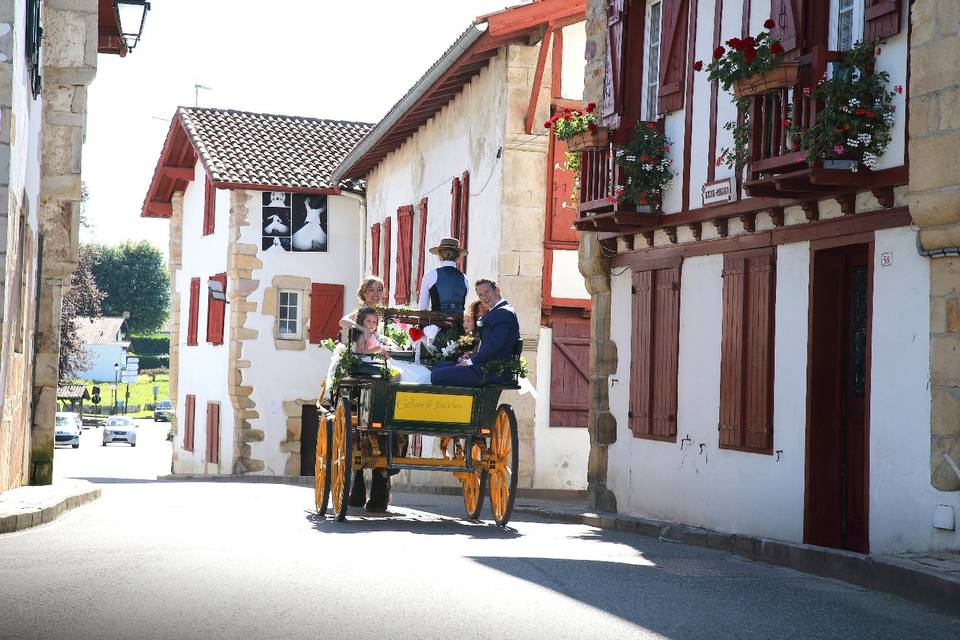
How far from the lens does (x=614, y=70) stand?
15594 millimetres

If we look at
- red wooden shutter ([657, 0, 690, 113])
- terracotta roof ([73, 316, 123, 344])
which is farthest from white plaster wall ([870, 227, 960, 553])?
terracotta roof ([73, 316, 123, 344])

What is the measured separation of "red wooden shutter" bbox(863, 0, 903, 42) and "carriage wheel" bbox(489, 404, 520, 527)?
382cm

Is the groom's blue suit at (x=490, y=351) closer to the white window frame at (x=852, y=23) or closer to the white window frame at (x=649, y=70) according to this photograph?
the white window frame at (x=852, y=23)

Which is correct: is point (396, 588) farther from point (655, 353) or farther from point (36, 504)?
point (655, 353)

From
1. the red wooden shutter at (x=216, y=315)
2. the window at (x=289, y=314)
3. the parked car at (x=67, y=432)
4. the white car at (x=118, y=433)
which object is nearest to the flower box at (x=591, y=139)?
the window at (x=289, y=314)

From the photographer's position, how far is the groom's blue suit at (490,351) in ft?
38.1

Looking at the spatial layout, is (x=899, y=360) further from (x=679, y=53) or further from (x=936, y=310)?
(x=679, y=53)

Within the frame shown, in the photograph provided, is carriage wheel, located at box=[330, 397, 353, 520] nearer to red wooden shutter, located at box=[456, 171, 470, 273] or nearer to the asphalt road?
the asphalt road

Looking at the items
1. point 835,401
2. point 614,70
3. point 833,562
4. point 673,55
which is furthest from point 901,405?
point 614,70

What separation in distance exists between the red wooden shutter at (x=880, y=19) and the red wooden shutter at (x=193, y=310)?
2839cm

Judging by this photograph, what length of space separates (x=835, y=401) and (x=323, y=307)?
23.0m

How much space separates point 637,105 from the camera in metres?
15.4

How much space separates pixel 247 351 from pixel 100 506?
19385 mm

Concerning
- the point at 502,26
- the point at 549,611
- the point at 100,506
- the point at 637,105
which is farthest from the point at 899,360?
the point at 502,26
